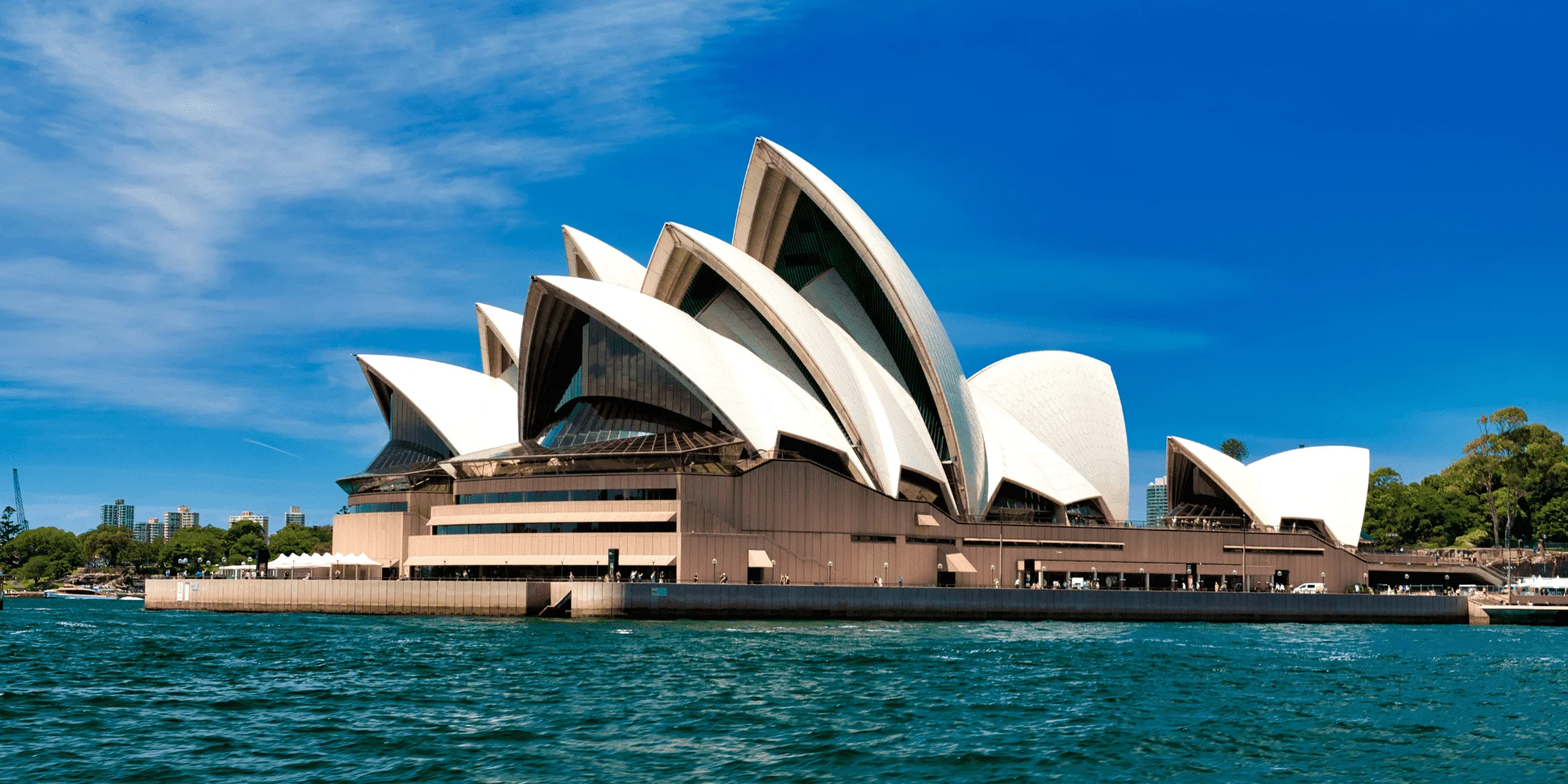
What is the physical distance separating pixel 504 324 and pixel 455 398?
17.4 feet

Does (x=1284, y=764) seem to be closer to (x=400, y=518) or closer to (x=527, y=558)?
(x=527, y=558)

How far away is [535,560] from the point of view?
2462 inches

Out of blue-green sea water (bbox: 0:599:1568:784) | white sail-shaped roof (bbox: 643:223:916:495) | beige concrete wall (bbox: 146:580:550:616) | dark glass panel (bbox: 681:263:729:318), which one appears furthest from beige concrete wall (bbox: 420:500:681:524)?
blue-green sea water (bbox: 0:599:1568:784)

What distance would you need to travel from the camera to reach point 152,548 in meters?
156

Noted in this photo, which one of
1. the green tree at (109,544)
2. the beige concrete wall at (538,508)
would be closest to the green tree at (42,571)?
the green tree at (109,544)

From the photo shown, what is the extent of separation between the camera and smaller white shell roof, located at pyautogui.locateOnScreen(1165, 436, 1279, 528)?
8144 centimetres

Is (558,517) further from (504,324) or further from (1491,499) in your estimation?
(1491,499)

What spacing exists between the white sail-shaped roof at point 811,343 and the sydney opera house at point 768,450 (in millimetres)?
129

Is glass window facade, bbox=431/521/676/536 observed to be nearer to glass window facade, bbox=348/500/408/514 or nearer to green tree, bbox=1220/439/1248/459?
glass window facade, bbox=348/500/408/514

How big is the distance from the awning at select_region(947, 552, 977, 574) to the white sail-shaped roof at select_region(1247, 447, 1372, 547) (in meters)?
24.3

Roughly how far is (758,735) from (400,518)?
50.5 metres

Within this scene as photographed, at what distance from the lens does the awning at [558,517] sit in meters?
61.3

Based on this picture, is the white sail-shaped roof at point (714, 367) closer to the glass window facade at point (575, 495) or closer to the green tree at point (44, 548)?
the glass window facade at point (575, 495)

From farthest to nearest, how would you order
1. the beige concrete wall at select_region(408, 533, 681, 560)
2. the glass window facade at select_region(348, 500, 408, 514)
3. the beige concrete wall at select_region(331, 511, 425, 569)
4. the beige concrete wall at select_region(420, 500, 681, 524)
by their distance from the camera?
the glass window facade at select_region(348, 500, 408, 514), the beige concrete wall at select_region(331, 511, 425, 569), the beige concrete wall at select_region(420, 500, 681, 524), the beige concrete wall at select_region(408, 533, 681, 560)
